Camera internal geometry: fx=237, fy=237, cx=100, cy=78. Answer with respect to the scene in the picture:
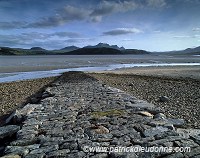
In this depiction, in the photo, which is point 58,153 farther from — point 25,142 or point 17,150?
point 25,142

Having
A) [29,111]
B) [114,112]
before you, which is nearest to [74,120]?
[114,112]

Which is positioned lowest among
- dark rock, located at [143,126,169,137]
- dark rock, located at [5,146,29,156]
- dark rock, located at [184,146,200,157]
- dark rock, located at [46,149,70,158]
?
dark rock, located at [5,146,29,156]

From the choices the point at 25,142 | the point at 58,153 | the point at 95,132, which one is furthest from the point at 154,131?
the point at 25,142

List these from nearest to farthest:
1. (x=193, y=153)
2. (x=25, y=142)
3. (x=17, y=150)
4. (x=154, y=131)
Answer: (x=193, y=153), (x=17, y=150), (x=25, y=142), (x=154, y=131)

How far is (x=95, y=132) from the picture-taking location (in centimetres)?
507

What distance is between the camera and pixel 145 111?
6684mm

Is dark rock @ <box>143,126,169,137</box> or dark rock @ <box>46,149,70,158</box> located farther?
dark rock @ <box>143,126,169,137</box>

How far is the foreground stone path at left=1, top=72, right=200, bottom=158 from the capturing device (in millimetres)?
4293

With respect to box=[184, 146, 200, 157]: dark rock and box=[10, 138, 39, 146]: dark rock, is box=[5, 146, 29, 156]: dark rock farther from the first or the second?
box=[184, 146, 200, 157]: dark rock

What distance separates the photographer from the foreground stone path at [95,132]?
169 inches

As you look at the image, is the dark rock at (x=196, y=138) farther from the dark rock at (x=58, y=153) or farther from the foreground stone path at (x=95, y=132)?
the dark rock at (x=58, y=153)

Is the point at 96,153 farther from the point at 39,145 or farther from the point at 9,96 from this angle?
the point at 9,96

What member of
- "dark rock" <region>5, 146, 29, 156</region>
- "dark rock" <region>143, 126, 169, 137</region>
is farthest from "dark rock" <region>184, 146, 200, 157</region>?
"dark rock" <region>5, 146, 29, 156</region>

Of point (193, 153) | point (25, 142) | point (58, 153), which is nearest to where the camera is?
point (193, 153)
